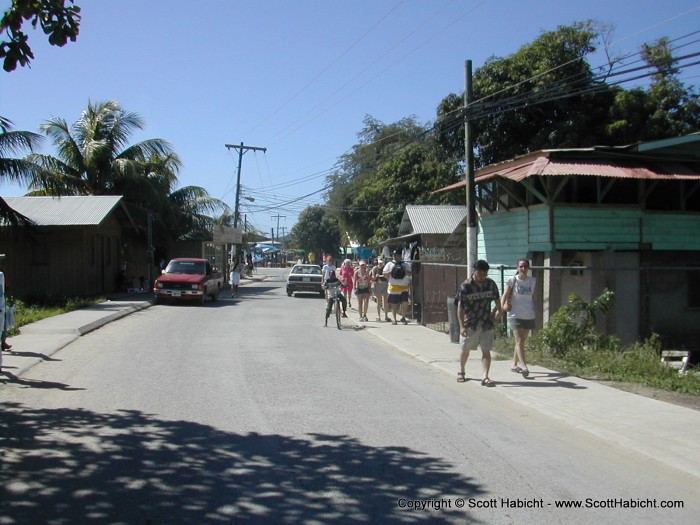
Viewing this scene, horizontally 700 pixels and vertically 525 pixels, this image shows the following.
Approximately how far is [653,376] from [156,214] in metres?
26.1

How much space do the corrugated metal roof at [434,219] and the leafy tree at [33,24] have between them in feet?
57.0

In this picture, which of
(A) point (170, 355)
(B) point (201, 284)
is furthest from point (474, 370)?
(B) point (201, 284)

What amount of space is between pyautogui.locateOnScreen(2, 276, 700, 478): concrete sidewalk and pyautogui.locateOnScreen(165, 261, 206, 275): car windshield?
29.2 ft

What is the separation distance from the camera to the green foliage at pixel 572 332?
36.8 feet

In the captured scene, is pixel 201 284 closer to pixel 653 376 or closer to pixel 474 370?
pixel 474 370

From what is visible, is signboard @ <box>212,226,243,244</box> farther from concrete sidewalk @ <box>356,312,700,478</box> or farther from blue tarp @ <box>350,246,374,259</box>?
concrete sidewalk @ <box>356,312,700,478</box>

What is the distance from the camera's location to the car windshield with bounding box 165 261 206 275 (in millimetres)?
24645

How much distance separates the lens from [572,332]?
1121cm

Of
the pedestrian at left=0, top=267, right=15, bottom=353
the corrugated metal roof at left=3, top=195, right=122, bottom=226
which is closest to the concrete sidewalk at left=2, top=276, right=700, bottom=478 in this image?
the pedestrian at left=0, top=267, right=15, bottom=353

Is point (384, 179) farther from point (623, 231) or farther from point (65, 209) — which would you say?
point (623, 231)

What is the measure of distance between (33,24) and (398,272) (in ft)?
37.9

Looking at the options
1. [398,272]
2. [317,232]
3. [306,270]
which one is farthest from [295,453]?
[317,232]

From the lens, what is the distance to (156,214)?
31641 mm

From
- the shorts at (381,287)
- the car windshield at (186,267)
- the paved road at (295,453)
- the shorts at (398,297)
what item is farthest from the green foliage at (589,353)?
the car windshield at (186,267)
